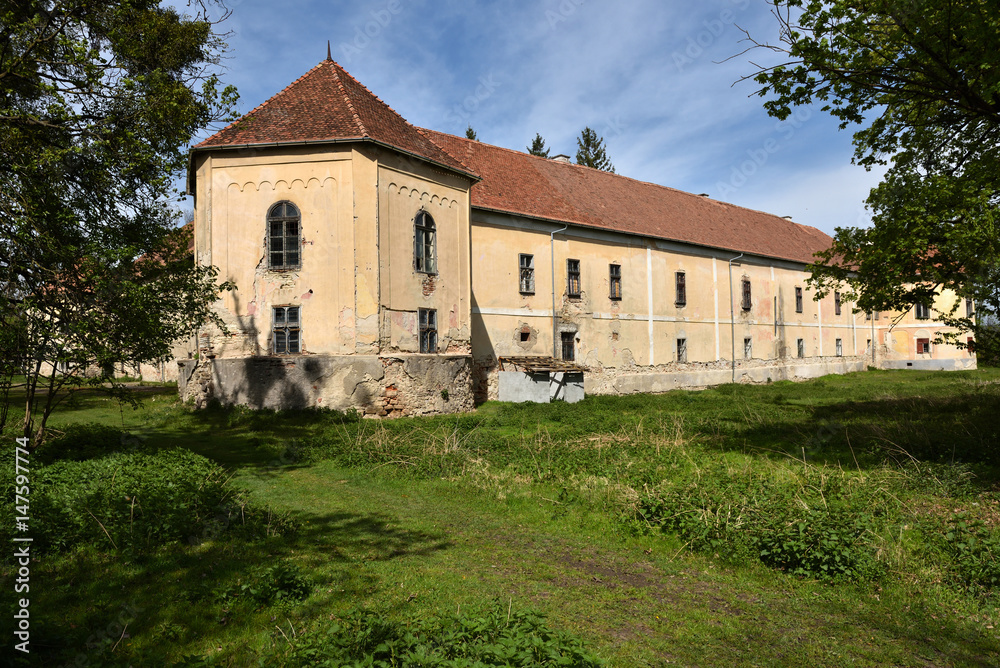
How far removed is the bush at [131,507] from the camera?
5.90 metres

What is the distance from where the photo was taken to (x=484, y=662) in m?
3.41

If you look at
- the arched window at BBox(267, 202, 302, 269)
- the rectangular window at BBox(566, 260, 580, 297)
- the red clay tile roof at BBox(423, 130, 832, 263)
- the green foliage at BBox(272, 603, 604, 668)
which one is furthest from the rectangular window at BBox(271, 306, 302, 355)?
the green foliage at BBox(272, 603, 604, 668)

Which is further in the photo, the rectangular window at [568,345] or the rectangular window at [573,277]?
the rectangular window at [573,277]

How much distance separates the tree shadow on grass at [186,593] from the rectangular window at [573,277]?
54.6 ft

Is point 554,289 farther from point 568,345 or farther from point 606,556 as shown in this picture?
point 606,556

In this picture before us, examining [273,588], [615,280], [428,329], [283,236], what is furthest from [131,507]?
[615,280]

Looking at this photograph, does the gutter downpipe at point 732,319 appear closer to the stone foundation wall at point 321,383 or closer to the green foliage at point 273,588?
the stone foundation wall at point 321,383

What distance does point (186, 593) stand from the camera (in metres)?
4.89

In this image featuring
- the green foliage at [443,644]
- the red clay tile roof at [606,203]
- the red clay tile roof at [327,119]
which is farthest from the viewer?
the red clay tile roof at [606,203]

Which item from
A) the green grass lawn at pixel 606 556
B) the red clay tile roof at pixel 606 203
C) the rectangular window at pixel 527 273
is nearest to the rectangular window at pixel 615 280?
the red clay tile roof at pixel 606 203

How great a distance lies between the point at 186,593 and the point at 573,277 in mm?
19114

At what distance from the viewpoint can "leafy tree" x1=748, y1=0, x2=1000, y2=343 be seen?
7.56m

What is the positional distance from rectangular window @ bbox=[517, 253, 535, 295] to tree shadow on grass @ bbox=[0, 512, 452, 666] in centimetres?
1510

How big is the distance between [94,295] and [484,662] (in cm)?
746
